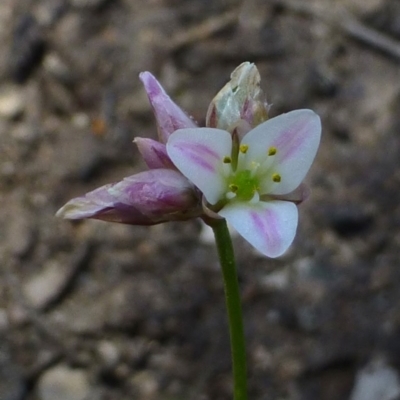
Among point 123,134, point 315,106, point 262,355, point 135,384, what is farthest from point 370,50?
point 135,384

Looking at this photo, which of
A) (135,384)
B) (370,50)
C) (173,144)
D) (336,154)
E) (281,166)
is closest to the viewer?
(173,144)

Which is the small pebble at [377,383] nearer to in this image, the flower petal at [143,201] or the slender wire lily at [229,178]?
the slender wire lily at [229,178]

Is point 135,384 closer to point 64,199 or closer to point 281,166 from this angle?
point 64,199

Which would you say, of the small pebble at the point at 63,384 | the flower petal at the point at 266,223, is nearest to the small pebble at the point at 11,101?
the small pebble at the point at 63,384

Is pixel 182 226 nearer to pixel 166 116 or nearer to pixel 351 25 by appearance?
pixel 351 25

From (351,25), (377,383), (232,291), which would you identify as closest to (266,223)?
(232,291)
